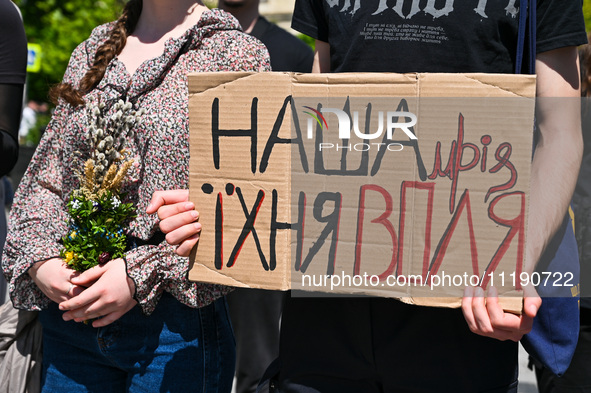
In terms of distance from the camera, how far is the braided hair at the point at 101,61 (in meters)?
2.09

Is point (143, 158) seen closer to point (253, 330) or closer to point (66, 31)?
point (253, 330)

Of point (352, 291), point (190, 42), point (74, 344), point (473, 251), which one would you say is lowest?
point (74, 344)

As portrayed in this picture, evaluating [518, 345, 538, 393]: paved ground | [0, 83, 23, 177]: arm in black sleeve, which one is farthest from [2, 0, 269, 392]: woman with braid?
[518, 345, 538, 393]: paved ground

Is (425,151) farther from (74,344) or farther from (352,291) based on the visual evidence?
(74,344)

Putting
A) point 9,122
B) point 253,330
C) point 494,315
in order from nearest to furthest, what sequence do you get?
point 494,315
point 9,122
point 253,330

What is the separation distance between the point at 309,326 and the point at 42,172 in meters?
1.01

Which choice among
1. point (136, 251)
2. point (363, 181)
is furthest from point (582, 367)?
point (136, 251)

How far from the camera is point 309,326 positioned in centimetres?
173

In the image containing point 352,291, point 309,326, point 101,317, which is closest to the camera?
point 352,291

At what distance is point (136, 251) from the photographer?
1.97 meters

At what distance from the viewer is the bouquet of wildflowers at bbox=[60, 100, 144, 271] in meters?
1.97

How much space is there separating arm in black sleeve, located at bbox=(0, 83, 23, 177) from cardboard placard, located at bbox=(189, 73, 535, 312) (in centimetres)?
87

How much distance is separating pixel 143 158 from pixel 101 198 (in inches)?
6.4

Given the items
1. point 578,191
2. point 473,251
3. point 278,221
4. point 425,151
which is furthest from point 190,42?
point 578,191
